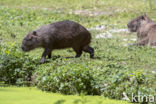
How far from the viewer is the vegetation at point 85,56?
269 inches

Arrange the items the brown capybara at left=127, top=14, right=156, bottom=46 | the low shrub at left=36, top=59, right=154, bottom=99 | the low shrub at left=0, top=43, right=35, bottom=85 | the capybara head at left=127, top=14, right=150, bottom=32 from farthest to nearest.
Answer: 1. the capybara head at left=127, top=14, right=150, bottom=32
2. the brown capybara at left=127, top=14, right=156, bottom=46
3. the low shrub at left=0, top=43, right=35, bottom=85
4. the low shrub at left=36, top=59, right=154, bottom=99

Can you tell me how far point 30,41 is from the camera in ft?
31.5

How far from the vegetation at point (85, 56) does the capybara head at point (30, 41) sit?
235 mm

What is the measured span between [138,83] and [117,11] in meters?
13.9

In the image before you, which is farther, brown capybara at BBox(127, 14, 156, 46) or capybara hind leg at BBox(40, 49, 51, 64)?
brown capybara at BBox(127, 14, 156, 46)

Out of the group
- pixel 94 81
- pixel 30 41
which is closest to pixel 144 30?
pixel 30 41

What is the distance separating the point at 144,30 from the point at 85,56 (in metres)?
4.28

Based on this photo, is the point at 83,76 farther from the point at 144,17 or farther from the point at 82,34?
the point at 144,17

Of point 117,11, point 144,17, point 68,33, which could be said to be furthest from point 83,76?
point 117,11

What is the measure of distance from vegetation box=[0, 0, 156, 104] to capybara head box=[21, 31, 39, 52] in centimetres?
24

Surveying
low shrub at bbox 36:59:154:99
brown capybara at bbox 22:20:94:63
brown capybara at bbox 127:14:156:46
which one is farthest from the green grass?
brown capybara at bbox 127:14:156:46

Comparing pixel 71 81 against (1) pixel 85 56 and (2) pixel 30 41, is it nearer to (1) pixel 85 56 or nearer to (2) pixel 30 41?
(2) pixel 30 41

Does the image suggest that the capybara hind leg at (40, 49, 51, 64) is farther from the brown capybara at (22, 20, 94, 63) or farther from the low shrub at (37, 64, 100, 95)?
the low shrub at (37, 64, 100, 95)

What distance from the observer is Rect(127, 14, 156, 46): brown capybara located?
518 inches
